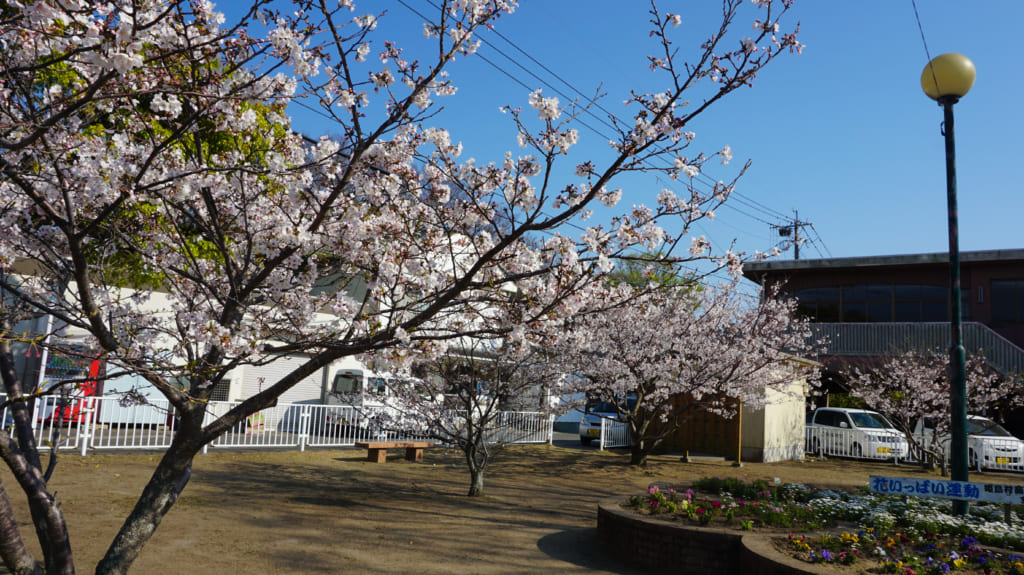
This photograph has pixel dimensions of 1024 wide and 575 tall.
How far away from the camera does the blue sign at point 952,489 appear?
704cm

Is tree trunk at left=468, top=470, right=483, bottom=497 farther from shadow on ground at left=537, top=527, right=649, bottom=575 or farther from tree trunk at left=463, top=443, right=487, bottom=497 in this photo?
shadow on ground at left=537, top=527, right=649, bottom=575

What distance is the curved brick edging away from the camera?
19.4 ft

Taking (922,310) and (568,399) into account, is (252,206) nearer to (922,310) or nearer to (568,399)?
(568,399)

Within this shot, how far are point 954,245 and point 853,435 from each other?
539 inches

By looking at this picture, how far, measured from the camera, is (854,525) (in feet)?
24.3

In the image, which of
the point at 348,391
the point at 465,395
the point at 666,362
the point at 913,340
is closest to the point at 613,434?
the point at 666,362

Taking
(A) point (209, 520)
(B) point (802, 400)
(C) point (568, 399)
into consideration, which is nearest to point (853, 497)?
(C) point (568, 399)

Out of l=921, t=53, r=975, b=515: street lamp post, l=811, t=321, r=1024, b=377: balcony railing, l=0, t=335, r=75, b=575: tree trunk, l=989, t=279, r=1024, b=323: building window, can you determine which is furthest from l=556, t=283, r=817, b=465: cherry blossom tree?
l=989, t=279, r=1024, b=323: building window

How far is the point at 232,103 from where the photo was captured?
395 centimetres

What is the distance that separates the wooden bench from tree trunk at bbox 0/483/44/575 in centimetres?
1049

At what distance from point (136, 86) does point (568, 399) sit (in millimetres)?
12816

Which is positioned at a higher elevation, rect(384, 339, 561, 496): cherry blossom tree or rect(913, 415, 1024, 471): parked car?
rect(384, 339, 561, 496): cherry blossom tree

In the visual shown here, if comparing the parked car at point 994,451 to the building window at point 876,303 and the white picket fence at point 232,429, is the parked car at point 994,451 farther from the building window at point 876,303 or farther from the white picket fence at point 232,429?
the white picket fence at point 232,429

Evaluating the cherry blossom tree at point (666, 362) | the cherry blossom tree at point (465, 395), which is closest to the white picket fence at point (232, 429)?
the cherry blossom tree at point (465, 395)
